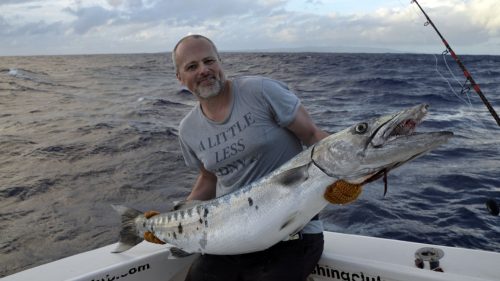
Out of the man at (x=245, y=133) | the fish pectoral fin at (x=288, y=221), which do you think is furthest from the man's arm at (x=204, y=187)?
the fish pectoral fin at (x=288, y=221)

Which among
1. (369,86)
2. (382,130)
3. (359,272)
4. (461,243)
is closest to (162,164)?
(461,243)

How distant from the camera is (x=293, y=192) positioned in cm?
270

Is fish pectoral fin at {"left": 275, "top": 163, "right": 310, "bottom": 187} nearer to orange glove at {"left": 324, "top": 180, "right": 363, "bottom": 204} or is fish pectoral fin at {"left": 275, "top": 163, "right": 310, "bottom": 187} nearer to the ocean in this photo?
orange glove at {"left": 324, "top": 180, "right": 363, "bottom": 204}

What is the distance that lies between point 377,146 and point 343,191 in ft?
1.04

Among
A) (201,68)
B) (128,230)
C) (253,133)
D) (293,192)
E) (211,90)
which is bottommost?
(128,230)

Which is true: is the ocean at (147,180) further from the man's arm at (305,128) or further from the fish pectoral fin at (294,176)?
the fish pectoral fin at (294,176)

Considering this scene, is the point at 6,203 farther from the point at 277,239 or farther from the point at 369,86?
the point at 369,86

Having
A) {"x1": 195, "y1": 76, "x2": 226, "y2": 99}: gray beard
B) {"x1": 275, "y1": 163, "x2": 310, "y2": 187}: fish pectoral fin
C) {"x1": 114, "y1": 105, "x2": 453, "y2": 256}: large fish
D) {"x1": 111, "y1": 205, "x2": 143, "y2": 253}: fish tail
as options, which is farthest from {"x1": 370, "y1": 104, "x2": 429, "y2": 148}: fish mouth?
{"x1": 111, "y1": 205, "x2": 143, "y2": 253}: fish tail

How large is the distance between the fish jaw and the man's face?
108 cm

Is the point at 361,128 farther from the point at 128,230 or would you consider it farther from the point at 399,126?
the point at 128,230

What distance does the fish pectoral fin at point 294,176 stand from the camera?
2666 millimetres

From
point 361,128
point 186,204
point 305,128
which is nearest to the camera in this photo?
point 361,128

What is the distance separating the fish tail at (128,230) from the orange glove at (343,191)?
1686mm

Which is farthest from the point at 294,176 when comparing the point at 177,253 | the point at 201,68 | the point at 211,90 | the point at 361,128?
Result: the point at 177,253
